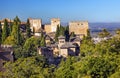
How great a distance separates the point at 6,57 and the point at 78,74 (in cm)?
2017

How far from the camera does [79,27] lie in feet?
322

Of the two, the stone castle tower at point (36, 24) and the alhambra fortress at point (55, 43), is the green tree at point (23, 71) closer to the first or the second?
the alhambra fortress at point (55, 43)

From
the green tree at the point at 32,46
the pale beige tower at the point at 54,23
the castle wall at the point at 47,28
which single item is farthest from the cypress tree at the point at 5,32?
the pale beige tower at the point at 54,23

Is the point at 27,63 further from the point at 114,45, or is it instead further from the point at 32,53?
the point at 32,53

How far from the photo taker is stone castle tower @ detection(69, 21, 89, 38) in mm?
96950

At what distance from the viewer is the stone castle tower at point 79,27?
318ft

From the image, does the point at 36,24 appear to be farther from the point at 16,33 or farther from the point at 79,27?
the point at 16,33

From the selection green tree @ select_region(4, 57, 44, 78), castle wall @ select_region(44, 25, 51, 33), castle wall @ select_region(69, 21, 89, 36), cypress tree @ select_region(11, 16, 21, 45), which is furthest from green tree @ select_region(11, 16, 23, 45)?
green tree @ select_region(4, 57, 44, 78)

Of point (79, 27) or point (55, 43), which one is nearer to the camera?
point (55, 43)

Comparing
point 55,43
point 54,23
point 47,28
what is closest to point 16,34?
point 55,43

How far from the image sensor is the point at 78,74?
3662 cm

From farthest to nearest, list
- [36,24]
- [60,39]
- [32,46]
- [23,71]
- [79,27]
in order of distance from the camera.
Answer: [36,24] < [79,27] < [60,39] < [32,46] < [23,71]

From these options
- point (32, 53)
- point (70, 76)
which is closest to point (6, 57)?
point (32, 53)

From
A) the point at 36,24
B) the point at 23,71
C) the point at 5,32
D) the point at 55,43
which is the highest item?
the point at 23,71
